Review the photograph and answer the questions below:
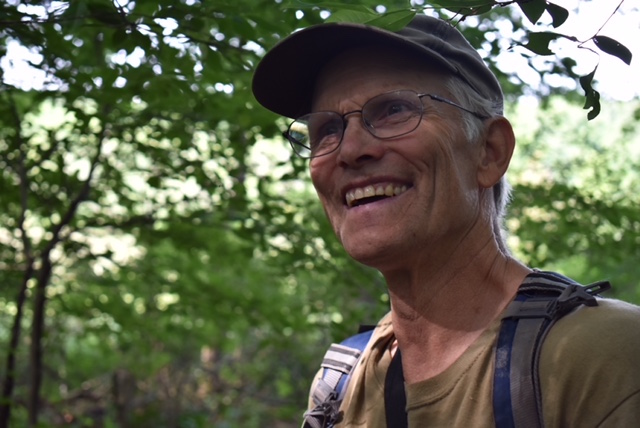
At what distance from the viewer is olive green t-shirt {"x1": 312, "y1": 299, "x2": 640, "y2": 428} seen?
1.60 meters

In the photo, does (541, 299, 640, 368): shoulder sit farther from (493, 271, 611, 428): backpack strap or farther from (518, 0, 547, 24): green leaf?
(518, 0, 547, 24): green leaf

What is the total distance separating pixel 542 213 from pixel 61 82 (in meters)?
3.76

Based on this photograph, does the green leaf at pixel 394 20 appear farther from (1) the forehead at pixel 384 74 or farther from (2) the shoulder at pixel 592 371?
(2) the shoulder at pixel 592 371

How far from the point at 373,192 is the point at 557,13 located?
2.15 ft

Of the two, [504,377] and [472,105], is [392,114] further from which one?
[504,377]

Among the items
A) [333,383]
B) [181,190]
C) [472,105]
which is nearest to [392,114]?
[472,105]

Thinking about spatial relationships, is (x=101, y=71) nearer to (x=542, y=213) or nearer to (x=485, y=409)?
(x=485, y=409)

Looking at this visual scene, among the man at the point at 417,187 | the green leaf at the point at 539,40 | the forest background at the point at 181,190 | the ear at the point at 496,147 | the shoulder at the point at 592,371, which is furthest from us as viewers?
the forest background at the point at 181,190

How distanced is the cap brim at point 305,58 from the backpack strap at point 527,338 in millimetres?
600

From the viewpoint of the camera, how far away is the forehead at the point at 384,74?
2078 millimetres

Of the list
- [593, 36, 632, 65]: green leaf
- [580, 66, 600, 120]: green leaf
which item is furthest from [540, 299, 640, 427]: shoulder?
[593, 36, 632, 65]: green leaf

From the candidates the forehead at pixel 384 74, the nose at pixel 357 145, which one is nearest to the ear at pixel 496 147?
the forehead at pixel 384 74

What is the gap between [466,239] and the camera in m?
2.11

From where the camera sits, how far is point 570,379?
164 centimetres
